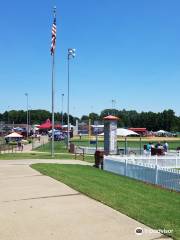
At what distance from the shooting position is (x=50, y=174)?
1667 cm

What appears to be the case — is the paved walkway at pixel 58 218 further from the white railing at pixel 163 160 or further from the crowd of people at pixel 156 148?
the crowd of people at pixel 156 148

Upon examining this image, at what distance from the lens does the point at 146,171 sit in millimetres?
16844

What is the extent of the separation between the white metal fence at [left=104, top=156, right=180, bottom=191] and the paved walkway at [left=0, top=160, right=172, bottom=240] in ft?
11.6

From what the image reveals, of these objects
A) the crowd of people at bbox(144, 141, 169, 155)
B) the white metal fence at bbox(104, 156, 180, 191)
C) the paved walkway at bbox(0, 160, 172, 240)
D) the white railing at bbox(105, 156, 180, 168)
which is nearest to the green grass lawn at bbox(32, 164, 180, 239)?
the paved walkway at bbox(0, 160, 172, 240)

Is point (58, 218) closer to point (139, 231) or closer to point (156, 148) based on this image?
point (139, 231)

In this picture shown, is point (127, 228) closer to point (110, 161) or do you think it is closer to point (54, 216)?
point (54, 216)

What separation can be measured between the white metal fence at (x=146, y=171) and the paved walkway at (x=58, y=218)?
3.54 m

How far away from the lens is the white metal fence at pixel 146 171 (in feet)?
47.6

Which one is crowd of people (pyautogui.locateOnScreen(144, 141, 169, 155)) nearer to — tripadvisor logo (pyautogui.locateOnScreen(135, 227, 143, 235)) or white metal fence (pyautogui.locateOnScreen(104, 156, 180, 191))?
white metal fence (pyautogui.locateOnScreen(104, 156, 180, 191))

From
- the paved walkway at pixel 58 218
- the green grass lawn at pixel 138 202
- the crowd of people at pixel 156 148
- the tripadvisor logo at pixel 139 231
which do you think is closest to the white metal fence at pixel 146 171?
the green grass lawn at pixel 138 202

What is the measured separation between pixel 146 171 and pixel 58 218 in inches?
336

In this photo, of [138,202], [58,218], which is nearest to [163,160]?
[138,202]

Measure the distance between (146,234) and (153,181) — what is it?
29.4 ft

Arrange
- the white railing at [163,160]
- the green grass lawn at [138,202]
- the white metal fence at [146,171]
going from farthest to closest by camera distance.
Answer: the white railing at [163,160]
the white metal fence at [146,171]
the green grass lawn at [138,202]
